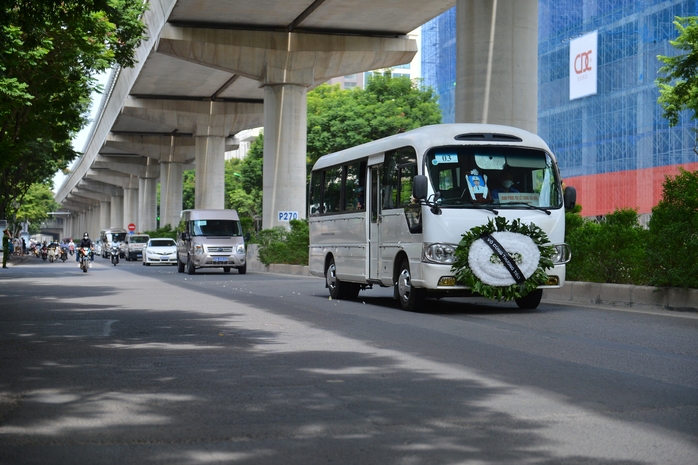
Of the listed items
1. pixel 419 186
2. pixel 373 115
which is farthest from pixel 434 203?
pixel 373 115

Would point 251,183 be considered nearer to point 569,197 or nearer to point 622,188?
point 622,188

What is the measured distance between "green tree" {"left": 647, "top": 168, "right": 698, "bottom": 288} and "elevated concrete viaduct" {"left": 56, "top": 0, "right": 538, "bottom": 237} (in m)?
8.70

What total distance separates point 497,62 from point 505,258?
999 centimetres

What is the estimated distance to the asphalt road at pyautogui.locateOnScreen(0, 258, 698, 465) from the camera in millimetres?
5766

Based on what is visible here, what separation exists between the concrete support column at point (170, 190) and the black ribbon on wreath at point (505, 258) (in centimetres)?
6689

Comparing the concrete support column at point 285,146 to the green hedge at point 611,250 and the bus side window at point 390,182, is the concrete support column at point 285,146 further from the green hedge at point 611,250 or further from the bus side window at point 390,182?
the bus side window at point 390,182

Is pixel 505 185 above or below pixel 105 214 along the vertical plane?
below

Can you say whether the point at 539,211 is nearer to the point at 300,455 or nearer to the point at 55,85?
the point at 300,455

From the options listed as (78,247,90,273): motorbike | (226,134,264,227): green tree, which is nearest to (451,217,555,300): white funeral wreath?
(78,247,90,273): motorbike

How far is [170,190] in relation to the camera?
82.2 metres

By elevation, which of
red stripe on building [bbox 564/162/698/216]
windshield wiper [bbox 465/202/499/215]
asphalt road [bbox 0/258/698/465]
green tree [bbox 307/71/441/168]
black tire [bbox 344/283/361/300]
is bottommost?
asphalt road [bbox 0/258/698/465]

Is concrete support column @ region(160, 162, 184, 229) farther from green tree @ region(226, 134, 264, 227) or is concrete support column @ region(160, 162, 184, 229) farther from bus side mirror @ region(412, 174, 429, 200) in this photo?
bus side mirror @ region(412, 174, 429, 200)

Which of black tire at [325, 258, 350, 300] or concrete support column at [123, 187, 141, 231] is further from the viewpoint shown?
concrete support column at [123, 187, 141, 231]

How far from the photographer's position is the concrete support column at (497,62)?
2475cm
